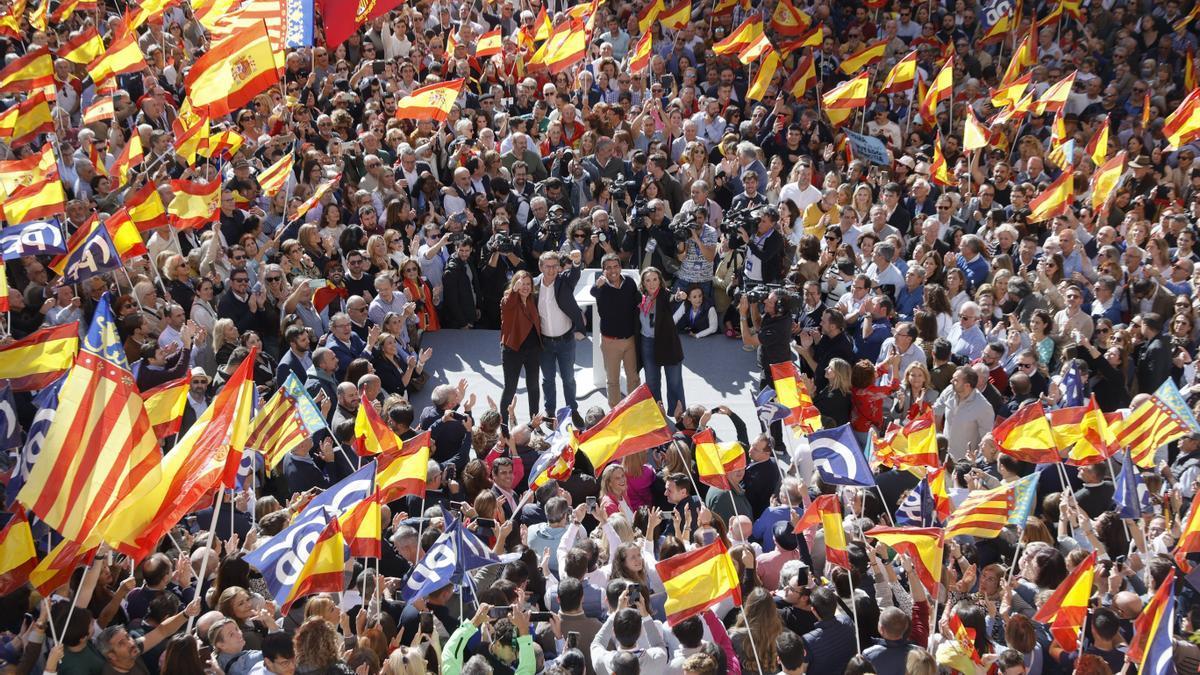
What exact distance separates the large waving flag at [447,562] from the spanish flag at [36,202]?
20.9 ft

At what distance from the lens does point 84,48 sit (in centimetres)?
1777

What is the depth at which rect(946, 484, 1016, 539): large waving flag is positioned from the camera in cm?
972

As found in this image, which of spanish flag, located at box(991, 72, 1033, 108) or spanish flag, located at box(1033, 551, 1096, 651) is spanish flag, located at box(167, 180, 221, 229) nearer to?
spanish flag, located at box(1033, 551, 1096, 651)

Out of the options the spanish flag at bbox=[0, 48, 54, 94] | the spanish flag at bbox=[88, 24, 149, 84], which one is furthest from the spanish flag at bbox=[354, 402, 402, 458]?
the spanish flag at bbox=[88, 24, 149, 84]

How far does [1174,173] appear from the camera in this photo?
58.3 feet

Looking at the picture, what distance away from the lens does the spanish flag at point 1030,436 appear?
10945 mm

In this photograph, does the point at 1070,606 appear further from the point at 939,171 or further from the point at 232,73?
the point at 232,73

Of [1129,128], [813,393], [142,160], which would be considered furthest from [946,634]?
[1129,128]

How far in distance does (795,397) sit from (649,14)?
10103 millimetres

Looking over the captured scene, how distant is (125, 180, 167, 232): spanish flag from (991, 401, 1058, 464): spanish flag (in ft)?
25.5

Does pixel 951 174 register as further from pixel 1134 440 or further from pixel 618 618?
pixel 618 618

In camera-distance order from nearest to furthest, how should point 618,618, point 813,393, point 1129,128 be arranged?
point 618,618
point 813,393
point 1129,128

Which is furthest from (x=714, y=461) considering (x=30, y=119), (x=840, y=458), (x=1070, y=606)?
(x=30, y=119)

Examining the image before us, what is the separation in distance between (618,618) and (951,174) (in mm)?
10431
